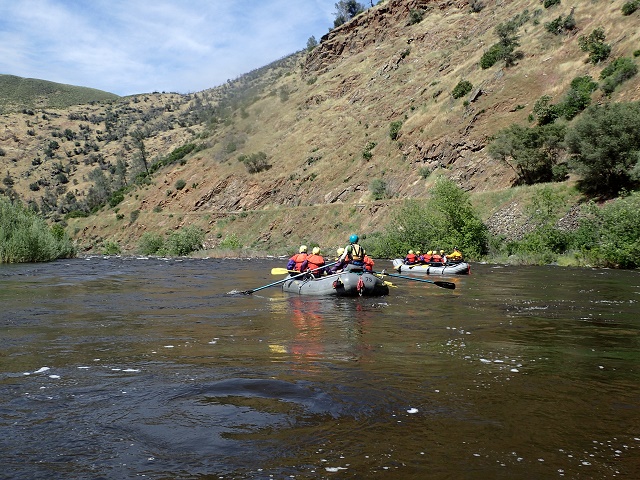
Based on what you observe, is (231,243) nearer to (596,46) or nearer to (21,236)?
(21,236)

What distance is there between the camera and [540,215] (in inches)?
1240

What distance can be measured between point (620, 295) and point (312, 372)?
1247cm

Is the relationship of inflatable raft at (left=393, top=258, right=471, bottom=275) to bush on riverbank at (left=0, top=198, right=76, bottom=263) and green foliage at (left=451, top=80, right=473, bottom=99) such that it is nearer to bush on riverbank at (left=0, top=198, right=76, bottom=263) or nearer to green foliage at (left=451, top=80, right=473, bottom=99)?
bush on riverbank at (left=0, top=198, right=76, bottom=263)

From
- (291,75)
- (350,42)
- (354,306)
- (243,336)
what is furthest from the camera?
(291,75)

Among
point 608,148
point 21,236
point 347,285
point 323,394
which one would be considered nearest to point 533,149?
point 608,148

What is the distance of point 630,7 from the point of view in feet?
147

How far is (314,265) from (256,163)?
48623 mm

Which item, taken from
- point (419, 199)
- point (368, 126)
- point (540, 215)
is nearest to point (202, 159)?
point (368, 126)

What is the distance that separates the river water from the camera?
186 inches

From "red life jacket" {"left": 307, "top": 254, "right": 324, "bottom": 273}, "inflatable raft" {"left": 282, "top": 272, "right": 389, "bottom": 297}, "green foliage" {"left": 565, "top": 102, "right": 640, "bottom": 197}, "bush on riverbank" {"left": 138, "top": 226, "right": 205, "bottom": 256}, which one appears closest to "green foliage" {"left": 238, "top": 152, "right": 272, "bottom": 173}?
"bush on riverbank" {"left": 138, "top": 226, "right": 205, "bottom": 256}

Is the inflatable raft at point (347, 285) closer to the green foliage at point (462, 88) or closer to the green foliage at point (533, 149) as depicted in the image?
the green foliage at point (533, 149)

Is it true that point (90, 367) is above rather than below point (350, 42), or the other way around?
below

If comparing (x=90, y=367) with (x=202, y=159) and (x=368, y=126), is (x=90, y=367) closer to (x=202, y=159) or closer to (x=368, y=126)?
(x=368, y=126)

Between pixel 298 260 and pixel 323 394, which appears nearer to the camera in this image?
pixel 323 394
